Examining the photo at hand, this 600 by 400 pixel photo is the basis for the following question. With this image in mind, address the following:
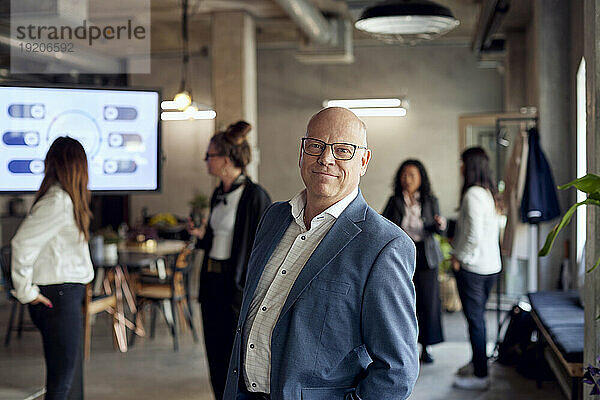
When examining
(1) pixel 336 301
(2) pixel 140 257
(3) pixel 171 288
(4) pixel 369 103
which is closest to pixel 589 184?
(1) pixel 336 301

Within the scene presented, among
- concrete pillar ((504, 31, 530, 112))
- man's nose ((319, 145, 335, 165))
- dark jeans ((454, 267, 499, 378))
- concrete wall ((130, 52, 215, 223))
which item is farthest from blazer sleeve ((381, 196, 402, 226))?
concrete wall ((130, 52, 215, 223))

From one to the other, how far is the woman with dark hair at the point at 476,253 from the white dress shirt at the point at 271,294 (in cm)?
338

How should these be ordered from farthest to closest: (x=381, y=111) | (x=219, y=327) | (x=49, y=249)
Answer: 1. (x=381, y=111)
2. (x=219, y=327)
3. (x=49, y=249)

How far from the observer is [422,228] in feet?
19.5

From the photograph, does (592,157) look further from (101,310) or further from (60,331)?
(101,310)

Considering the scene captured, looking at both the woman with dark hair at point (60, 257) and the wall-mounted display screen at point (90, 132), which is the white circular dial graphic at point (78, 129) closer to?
the wall-mounted display screen at point (90, 132)

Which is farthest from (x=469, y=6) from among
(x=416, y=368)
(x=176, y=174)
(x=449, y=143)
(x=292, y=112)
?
(x=416, y=368)

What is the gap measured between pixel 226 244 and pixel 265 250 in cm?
200

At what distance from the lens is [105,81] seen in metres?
12.8

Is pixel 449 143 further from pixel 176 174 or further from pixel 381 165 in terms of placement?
Answer: pixel 176 174

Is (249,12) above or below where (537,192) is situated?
above

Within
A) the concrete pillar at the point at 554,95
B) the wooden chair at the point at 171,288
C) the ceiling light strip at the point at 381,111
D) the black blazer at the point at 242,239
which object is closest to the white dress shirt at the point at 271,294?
the black blazer at the point at 242,239

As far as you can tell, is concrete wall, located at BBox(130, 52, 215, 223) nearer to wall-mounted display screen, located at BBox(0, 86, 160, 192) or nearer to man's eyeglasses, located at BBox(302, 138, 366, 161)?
wall-mounted display screen, located at BBox(0, 86, 160, 192)

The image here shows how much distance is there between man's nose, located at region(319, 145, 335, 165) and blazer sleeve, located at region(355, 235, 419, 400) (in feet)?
1.01
